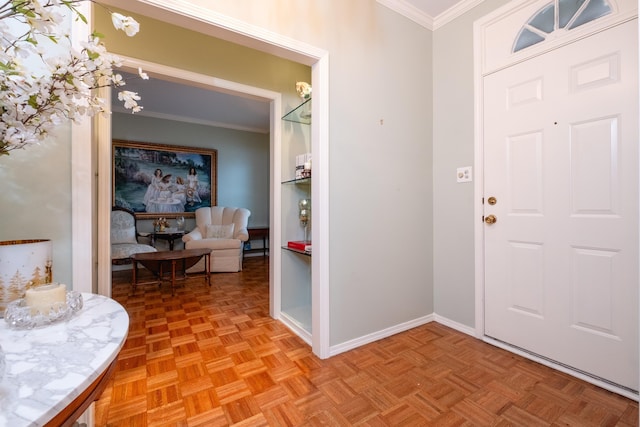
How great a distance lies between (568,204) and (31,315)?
2.51 meters

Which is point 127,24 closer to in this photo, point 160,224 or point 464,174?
point 464,174

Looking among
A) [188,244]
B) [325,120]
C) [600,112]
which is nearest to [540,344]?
[600,112]

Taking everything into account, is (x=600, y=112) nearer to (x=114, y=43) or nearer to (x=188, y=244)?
(x=114, y=43)

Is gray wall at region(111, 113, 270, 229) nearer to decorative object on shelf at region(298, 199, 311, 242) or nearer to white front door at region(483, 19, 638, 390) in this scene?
decorative object on shelf at region(298, 199, 311, 242)

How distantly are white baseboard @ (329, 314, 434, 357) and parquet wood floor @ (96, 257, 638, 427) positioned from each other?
5 cm

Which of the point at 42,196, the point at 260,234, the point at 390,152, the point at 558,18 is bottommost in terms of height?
the point at 260,234

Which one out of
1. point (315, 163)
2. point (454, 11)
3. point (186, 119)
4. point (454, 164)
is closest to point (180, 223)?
point (186, 119)

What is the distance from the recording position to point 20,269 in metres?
0.89

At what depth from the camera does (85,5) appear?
1.21 m

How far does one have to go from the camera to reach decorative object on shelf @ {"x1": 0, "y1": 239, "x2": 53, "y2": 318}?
2.84ft

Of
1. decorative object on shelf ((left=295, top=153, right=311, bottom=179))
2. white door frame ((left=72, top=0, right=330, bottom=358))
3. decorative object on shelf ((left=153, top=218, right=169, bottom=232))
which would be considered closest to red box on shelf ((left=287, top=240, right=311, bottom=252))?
white door frame ((left=72, top=0, right=330, bottom=358))

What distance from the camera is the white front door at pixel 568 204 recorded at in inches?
59.6

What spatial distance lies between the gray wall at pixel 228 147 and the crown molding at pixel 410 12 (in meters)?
4.06

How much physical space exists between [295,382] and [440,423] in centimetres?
78
